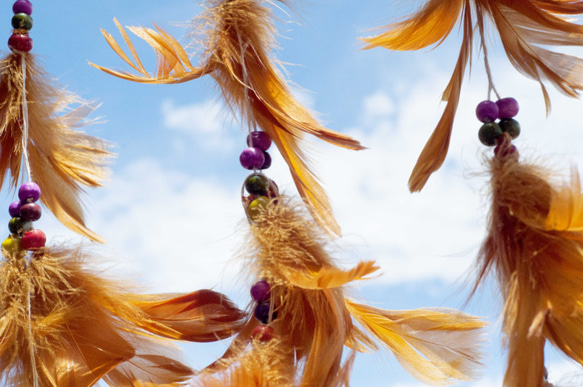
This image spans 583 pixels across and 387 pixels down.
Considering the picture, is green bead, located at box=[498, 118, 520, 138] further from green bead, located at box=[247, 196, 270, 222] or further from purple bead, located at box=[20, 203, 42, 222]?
purple bead, located at box=[20, 203, 42, 222]

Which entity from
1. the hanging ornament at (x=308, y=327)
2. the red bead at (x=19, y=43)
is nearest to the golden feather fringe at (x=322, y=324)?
the hanging ornament at (x=308, y=327)

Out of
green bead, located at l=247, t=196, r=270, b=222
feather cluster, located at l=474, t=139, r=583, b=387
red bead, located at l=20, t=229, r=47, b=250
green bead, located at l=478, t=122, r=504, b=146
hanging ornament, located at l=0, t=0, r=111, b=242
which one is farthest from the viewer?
hanging ornament, located at l=0, t=0, r=111, b=242

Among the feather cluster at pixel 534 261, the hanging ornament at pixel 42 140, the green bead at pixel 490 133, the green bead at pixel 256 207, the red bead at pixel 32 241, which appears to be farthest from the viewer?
the hanging ornament at pixel 42 140

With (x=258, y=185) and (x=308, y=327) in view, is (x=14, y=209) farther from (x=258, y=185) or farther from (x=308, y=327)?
(x=308, y=327)

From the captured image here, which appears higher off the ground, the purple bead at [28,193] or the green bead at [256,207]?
the green bead at [256,207]

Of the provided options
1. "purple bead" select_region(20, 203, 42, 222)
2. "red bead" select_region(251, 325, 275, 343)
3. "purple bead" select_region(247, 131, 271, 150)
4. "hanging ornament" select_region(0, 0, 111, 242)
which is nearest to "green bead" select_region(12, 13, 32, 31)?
"hanging ornament" select_region(0, 0, 111, 242)

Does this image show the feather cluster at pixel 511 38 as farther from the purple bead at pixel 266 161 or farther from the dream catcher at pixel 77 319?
the dream catcher at pixel 77 319
